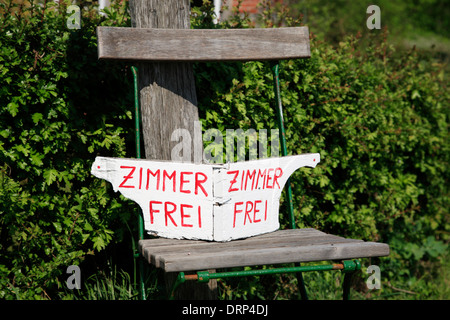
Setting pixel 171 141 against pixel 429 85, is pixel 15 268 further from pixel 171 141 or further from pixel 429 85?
pixel 429 85

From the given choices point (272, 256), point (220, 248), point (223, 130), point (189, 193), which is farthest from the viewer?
point (223, 130)

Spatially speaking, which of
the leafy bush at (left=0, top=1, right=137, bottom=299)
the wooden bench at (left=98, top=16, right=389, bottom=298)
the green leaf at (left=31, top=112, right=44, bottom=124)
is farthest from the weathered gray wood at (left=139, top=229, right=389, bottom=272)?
the green leaf at (left=31, top=112, right=44, bottom=124)

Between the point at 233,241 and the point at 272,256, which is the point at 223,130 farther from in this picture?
the point at 272,256

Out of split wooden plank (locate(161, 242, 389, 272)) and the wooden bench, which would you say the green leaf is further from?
split wooden plank (locate(161, 242, 389, 272))

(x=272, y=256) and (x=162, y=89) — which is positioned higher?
(x=162, y=89)

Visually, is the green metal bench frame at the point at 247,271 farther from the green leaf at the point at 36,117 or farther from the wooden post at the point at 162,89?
the green leaf at the point at 36,117

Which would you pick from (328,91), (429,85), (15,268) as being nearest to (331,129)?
(328,91)

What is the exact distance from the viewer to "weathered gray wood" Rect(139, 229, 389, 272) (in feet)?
6.43

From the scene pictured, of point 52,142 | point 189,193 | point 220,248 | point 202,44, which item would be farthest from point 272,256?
point 52,142

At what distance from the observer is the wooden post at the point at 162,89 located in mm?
2488

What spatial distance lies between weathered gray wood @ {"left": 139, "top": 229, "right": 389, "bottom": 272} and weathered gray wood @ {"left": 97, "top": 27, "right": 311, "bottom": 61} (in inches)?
34.4

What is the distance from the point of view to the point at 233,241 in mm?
2359

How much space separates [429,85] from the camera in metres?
3.97

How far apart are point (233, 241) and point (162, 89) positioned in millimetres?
815
